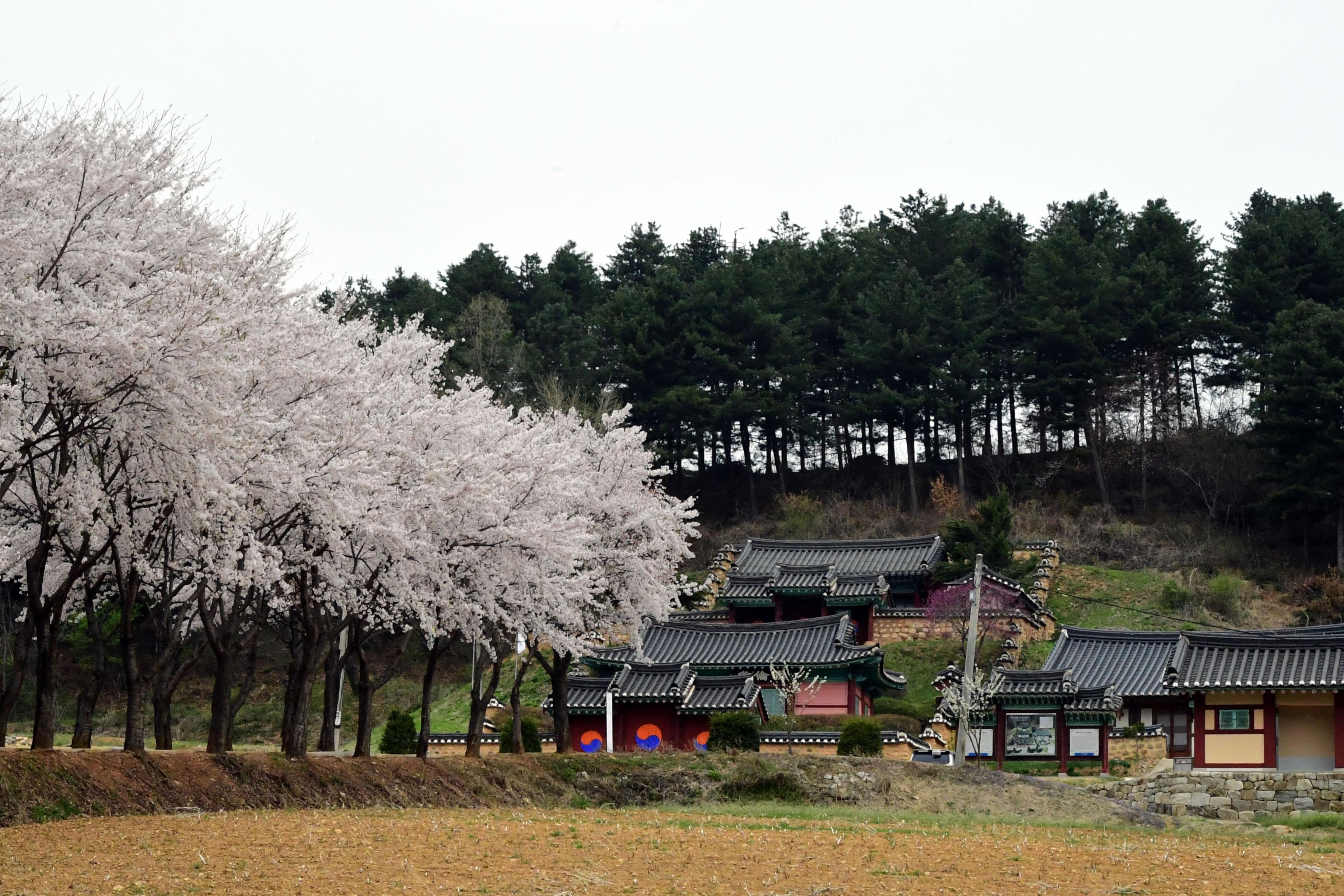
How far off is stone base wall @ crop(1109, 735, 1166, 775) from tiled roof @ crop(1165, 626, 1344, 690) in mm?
Result: 4260

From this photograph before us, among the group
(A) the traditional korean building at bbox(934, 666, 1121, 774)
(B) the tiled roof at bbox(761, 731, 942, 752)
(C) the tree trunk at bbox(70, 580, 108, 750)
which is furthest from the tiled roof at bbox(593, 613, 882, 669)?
(C) the tree trunk at bbox(70, 580, 108, 750)

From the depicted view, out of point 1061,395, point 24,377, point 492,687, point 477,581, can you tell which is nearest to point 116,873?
point 24,377

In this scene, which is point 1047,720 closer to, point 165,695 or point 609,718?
point 609,718

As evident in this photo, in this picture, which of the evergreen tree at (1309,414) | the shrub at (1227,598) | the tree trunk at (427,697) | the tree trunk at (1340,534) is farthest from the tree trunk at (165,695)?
the tree trunk at (1340,534)

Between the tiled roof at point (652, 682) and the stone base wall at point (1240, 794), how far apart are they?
43.5 feet

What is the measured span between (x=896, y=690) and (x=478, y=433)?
83.6 ft

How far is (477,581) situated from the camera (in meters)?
27.0

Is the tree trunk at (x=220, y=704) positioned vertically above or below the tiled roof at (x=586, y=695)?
above

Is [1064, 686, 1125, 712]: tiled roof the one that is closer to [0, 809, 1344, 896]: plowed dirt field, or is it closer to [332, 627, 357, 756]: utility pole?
[0, 809, 1344, 896]: plowed dirt field

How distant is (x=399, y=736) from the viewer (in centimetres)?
3716

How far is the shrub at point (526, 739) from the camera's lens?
37.5m

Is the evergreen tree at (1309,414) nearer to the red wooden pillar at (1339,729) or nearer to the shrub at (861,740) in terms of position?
the red wooden pillar at (1339,729)

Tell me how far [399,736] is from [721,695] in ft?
31.9

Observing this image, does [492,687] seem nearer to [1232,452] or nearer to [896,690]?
[896,690]
